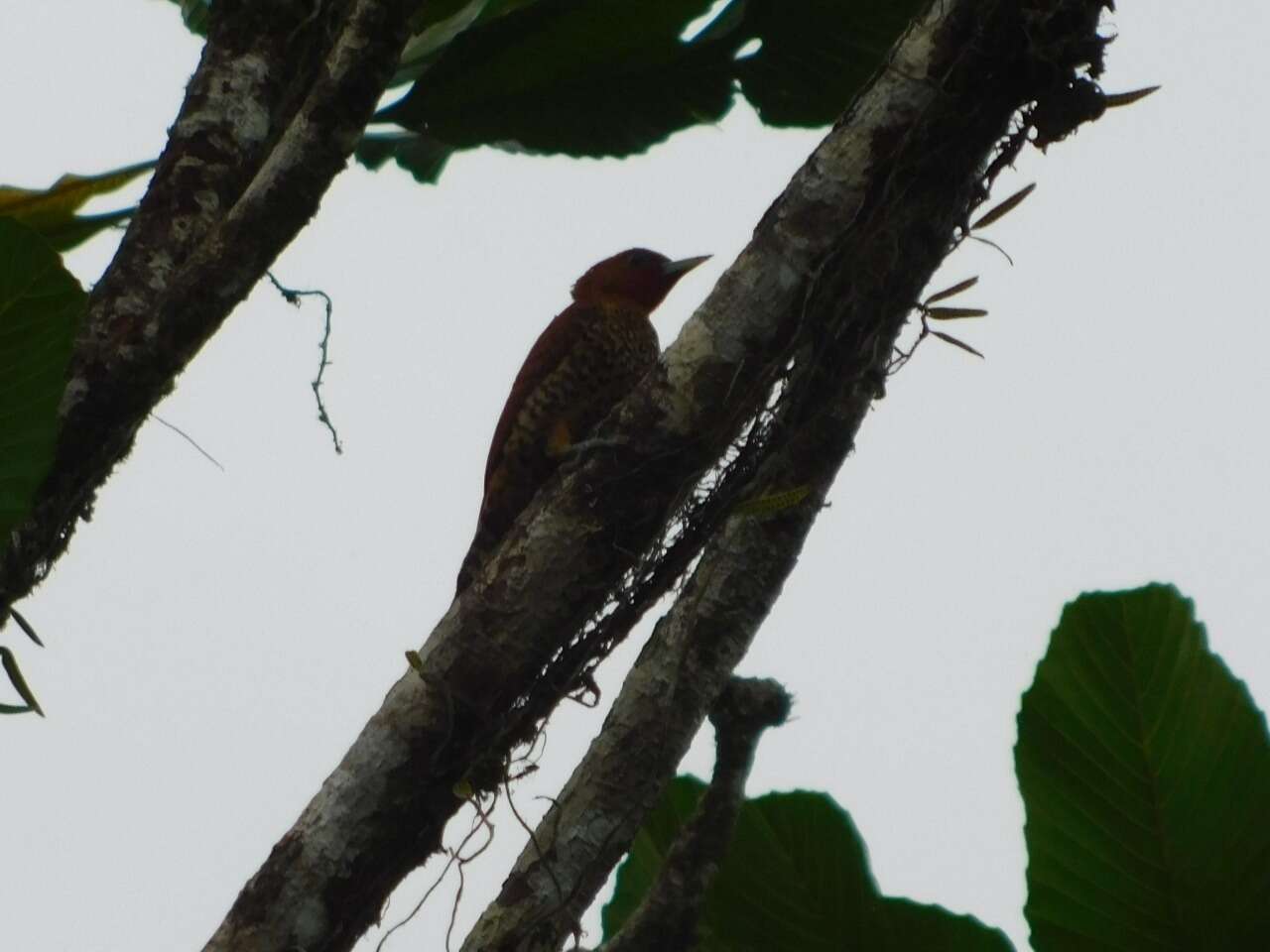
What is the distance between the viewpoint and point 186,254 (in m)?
2.68

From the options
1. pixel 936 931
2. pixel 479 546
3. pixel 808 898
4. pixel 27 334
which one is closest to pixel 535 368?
pixel 479 546

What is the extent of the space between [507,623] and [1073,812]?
99 centimetres

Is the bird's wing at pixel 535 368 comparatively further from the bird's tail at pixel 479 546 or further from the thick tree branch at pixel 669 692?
the thick tree branch at pixel 669 692

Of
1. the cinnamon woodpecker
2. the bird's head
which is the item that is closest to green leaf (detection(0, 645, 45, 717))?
the cinnamon woodpecker

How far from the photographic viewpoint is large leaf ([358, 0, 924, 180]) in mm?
3691

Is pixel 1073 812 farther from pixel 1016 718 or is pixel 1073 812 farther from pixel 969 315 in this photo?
pixel 969 315

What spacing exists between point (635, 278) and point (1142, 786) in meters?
3.01

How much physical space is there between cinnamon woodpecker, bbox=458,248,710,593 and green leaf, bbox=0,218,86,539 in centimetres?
212

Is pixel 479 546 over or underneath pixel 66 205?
over

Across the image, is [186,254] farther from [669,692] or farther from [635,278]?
[635,278]

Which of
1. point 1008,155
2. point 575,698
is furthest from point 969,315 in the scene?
point 575,698

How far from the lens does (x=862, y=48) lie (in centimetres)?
382

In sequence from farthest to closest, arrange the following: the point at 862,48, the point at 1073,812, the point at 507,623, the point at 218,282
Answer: the point at 862,48 < the point at 1073,812 < the point at 218,282 < the point at 507,623

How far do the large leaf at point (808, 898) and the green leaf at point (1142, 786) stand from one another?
184mm
